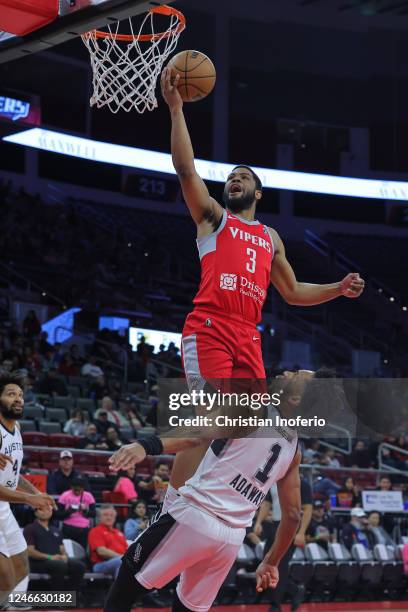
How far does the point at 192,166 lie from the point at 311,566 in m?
8.85

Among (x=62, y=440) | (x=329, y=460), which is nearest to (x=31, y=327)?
(x=62, y=440)

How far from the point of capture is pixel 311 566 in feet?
42.0

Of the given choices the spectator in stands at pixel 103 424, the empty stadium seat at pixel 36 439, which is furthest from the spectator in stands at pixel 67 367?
the empty stadium seat at pixel 36 439

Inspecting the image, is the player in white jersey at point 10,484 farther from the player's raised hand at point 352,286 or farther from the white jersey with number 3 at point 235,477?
the white jersey with number 3 at point 235,477

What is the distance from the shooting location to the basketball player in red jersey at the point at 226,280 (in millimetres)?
5238

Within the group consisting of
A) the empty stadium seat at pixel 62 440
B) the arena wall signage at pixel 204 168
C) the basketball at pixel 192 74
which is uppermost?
the arena wall signage at pixel 204 168

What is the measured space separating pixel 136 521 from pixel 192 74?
7188mm

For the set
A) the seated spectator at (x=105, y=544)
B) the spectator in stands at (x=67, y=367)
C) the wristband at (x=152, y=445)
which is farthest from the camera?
the spectator in stands at (x=67, y=367)

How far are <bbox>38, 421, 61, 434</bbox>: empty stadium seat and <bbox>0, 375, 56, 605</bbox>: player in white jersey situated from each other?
6.36m

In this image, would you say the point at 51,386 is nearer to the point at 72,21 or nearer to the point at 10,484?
the point at 10,484

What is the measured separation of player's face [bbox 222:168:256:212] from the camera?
5.45m

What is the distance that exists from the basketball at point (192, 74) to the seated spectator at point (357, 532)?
9.63 metres

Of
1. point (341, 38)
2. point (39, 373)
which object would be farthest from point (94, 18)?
point (341, 38)

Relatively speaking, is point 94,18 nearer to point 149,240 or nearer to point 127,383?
point 127,383
